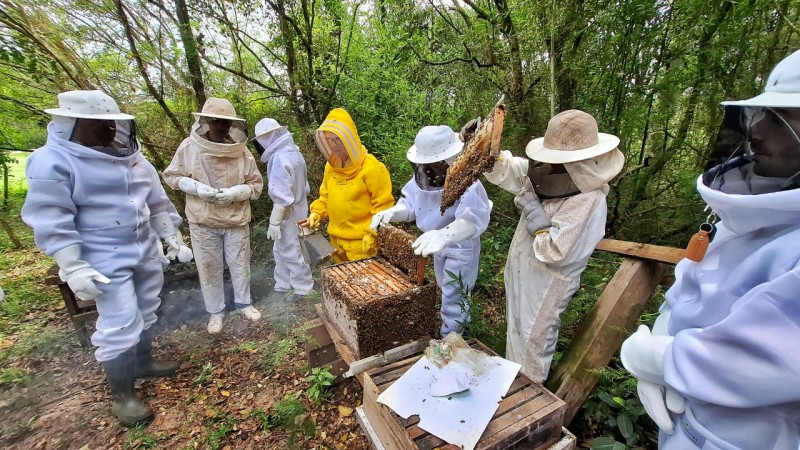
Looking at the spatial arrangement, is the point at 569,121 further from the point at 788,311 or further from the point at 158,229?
the point at 158,229

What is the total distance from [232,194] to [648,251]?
12.3 feet

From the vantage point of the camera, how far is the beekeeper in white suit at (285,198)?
4164 mm

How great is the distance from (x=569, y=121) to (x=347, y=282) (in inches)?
68.2

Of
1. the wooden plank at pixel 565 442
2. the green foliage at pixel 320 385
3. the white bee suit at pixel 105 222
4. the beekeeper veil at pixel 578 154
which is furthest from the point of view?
the green foliage at pixel 320 385

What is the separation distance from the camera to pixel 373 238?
316cm

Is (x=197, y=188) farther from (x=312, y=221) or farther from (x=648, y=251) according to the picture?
(x=648, y=251)

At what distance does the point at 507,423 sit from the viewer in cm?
153

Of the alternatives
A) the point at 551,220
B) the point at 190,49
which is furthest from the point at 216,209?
the point at 190,49

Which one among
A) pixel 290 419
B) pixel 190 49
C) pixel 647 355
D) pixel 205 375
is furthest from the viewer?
pixel 190 49

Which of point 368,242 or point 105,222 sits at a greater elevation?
point 105,222

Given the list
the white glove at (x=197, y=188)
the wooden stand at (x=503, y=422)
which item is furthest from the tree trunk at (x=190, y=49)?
the wooden stand at (x=503, y=422)

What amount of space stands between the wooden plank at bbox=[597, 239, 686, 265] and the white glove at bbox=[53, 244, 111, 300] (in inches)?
147

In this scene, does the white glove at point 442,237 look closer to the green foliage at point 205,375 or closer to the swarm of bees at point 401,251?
the swarm of bees at point 401,251

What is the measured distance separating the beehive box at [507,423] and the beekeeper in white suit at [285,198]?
9.48 feet
